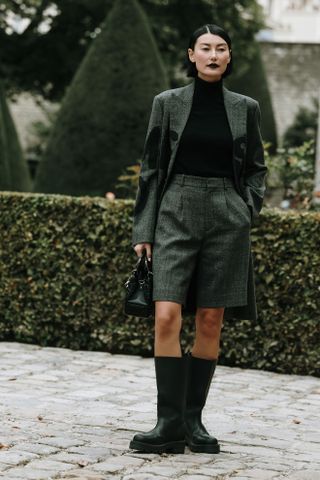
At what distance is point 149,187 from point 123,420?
1419 millimetres

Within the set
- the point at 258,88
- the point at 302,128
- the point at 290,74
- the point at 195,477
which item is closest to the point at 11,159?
the point at 195,477

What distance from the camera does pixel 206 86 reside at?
5.04m

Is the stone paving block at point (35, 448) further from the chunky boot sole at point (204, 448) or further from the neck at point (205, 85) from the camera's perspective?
the neck at point (205, 85)

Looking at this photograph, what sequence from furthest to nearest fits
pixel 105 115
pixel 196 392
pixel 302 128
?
pixel 302 128 → pixel 105 115 → pixel 196 392

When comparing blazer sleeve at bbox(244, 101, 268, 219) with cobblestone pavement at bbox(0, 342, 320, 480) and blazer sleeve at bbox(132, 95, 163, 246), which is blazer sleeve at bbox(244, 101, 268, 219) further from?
cobblestone pavement at bbox(0, 342, 320, 480)

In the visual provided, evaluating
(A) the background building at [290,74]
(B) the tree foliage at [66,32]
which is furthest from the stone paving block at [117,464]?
(A) the background building at [290,74]

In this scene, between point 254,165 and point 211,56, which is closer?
point 211,56

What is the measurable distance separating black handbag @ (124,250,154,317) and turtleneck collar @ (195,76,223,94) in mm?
814

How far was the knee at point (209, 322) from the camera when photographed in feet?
16.5

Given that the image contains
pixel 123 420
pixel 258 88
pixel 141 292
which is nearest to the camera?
pixel 141 292

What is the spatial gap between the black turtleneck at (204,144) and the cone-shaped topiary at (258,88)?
24.6 meters

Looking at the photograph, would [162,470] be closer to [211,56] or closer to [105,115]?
[211,56]

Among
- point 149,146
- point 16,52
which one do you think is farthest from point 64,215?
point 16,52

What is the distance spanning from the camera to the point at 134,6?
14.7m
